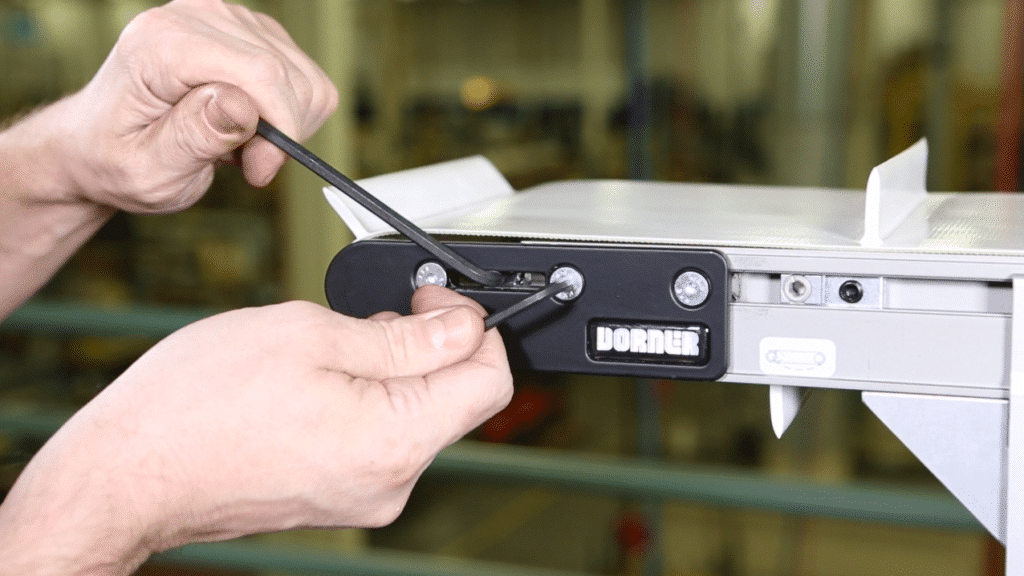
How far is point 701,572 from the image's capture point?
2377 millimetres

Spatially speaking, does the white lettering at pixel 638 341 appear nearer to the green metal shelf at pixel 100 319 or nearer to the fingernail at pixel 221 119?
the fingernail at pixel 221 119

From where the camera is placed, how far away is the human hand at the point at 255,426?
45 centimetres

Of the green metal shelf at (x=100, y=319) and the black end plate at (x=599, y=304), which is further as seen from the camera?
the green metal shelf at (x=100, y=319)

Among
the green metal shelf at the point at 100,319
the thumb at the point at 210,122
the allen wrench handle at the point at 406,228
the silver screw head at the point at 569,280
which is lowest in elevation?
the green metal shelf at the point at 100,319

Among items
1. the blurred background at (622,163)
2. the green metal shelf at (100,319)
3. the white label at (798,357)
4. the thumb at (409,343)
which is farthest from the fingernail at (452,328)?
the green metal shelf at (100,319)

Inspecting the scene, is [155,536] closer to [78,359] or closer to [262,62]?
[262,62]

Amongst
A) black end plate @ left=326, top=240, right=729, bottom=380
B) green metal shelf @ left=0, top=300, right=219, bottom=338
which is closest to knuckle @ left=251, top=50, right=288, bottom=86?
black end plate @ left=326, top=240, right=729, bottom=380

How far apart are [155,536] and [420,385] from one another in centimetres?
14

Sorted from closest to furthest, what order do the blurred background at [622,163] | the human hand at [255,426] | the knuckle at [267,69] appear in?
the human hand at [255,426], the knuckle at [267,69], the blurred background at [622,163]

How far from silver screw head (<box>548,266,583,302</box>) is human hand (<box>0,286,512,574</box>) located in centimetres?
4

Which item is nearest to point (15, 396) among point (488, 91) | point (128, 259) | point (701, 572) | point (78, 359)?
point (78, 359)

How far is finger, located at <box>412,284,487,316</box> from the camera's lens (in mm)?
488

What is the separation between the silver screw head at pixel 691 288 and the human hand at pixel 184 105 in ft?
0.77

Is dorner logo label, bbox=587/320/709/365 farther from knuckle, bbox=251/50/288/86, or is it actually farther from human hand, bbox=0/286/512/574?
knuckle, bbox=251/50/288/86
